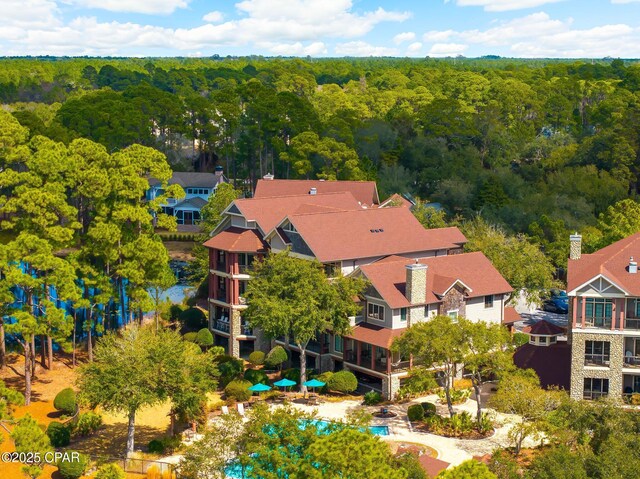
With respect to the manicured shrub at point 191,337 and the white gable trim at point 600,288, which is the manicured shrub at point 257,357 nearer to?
the manicured shrub at point 191,337

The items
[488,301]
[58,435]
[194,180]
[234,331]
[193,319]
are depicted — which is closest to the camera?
[58,435]

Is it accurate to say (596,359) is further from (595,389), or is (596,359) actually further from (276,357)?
(276,357)

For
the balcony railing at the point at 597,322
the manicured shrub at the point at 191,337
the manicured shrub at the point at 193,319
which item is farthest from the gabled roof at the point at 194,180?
the balcony railing at the point at 597,322

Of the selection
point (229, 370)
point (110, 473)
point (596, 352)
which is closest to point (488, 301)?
point (596, 352)

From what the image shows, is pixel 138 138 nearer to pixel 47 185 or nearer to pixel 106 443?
pixel 47 185

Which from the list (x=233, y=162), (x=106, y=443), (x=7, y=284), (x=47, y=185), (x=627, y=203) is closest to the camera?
(x=106, y=443)

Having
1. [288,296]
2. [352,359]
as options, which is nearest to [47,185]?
[288,296]
